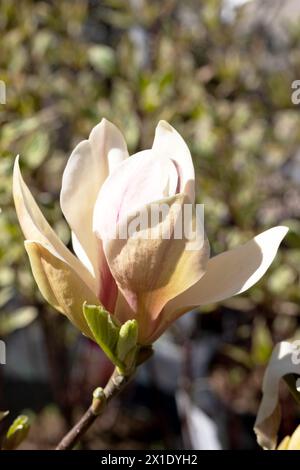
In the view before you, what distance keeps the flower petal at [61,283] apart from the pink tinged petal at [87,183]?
0.07 feet

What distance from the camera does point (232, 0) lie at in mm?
1443

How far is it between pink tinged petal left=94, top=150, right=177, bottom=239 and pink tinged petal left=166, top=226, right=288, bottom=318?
0.19 ft

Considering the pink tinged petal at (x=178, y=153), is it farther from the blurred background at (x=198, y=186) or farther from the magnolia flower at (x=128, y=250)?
the blurred background at (x=198, y=186)

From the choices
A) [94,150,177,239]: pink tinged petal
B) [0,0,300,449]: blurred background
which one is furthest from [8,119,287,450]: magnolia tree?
[0,0,300,449]: blurred background

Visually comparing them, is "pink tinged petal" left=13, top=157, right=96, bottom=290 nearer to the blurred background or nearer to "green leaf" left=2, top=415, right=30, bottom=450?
"green leaf" left=2, top=415, right=30, bottom=450

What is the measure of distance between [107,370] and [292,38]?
3.37ft

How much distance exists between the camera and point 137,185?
35 centimetres

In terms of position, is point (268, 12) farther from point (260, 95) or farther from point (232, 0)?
point (232, 0)

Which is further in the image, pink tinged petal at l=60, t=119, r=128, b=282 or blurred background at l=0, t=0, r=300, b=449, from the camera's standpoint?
blurred background at l=0, t=0, r=300, b=449

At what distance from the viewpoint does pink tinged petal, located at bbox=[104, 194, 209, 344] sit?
0.35 metres

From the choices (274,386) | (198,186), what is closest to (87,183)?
(274,386)

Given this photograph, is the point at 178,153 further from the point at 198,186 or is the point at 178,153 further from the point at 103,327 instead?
the point at 198,186

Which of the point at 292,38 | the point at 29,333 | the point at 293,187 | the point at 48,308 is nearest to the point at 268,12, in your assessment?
the point at 292,38

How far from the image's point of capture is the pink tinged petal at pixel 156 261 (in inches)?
13.6
